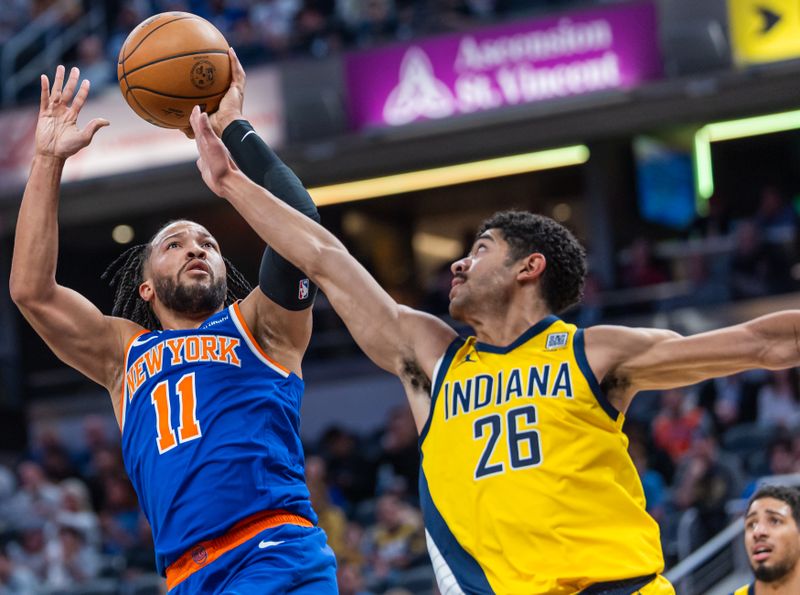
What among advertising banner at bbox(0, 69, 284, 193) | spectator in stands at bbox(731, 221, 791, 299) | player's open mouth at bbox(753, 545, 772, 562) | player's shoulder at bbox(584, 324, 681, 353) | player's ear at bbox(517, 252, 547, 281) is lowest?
player's open mouth at bbox(753, 545, 772, 562)

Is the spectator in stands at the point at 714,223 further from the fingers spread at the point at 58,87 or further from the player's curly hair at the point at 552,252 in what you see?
the fingers spread at the point at 58,87

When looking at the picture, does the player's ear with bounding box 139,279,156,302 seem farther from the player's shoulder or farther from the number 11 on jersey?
the player's shoulder

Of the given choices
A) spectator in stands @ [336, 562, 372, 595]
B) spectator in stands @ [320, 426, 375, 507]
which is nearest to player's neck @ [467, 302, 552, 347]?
spectator in stands @ [336, 562, 372, 595]

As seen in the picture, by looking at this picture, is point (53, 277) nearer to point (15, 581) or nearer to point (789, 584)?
point (789, 584)

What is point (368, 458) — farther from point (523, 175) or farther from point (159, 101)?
point (159, 101)

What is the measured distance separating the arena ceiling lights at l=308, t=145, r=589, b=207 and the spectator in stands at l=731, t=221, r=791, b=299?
3.63 metres

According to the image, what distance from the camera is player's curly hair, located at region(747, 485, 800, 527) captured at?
616 cm

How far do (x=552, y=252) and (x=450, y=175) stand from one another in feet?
43.5

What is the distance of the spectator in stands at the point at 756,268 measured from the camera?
13266 mm

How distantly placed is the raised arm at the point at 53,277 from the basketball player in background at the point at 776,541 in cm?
315

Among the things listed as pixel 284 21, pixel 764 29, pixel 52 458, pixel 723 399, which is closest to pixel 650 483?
pixel 723 399

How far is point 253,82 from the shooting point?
1538cm

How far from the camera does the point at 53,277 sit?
4.75m

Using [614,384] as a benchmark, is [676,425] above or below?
below
